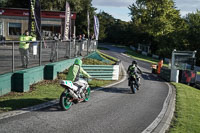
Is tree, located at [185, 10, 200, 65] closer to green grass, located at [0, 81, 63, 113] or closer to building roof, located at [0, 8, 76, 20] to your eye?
building roof, located at [0, 8, 76, 20]

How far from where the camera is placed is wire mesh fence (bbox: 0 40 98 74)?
9.97 m

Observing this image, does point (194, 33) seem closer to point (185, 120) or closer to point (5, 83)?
point (185, 120)

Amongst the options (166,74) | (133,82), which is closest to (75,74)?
(133,82)

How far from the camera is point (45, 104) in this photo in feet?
29.3

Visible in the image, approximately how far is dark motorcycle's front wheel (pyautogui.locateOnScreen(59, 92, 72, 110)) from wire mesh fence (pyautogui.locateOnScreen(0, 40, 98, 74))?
3152 mm

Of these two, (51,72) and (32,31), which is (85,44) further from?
(51,72)

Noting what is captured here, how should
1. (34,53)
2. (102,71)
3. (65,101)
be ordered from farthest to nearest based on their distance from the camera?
(102,71)
(34,53)
(65,101)

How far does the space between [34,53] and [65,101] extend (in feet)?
16.6

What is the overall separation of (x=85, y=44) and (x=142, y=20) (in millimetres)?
41916

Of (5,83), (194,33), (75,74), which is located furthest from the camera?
(194,33)

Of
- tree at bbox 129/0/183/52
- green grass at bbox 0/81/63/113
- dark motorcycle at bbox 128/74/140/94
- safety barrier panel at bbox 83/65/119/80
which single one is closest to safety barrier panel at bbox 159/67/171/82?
safety barrier panel at bbox 83/65/119/80

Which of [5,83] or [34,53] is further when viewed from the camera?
[34,53]

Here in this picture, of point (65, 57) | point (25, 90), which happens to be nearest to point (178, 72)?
point (65, 57)

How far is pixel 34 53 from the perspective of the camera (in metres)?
12.6
